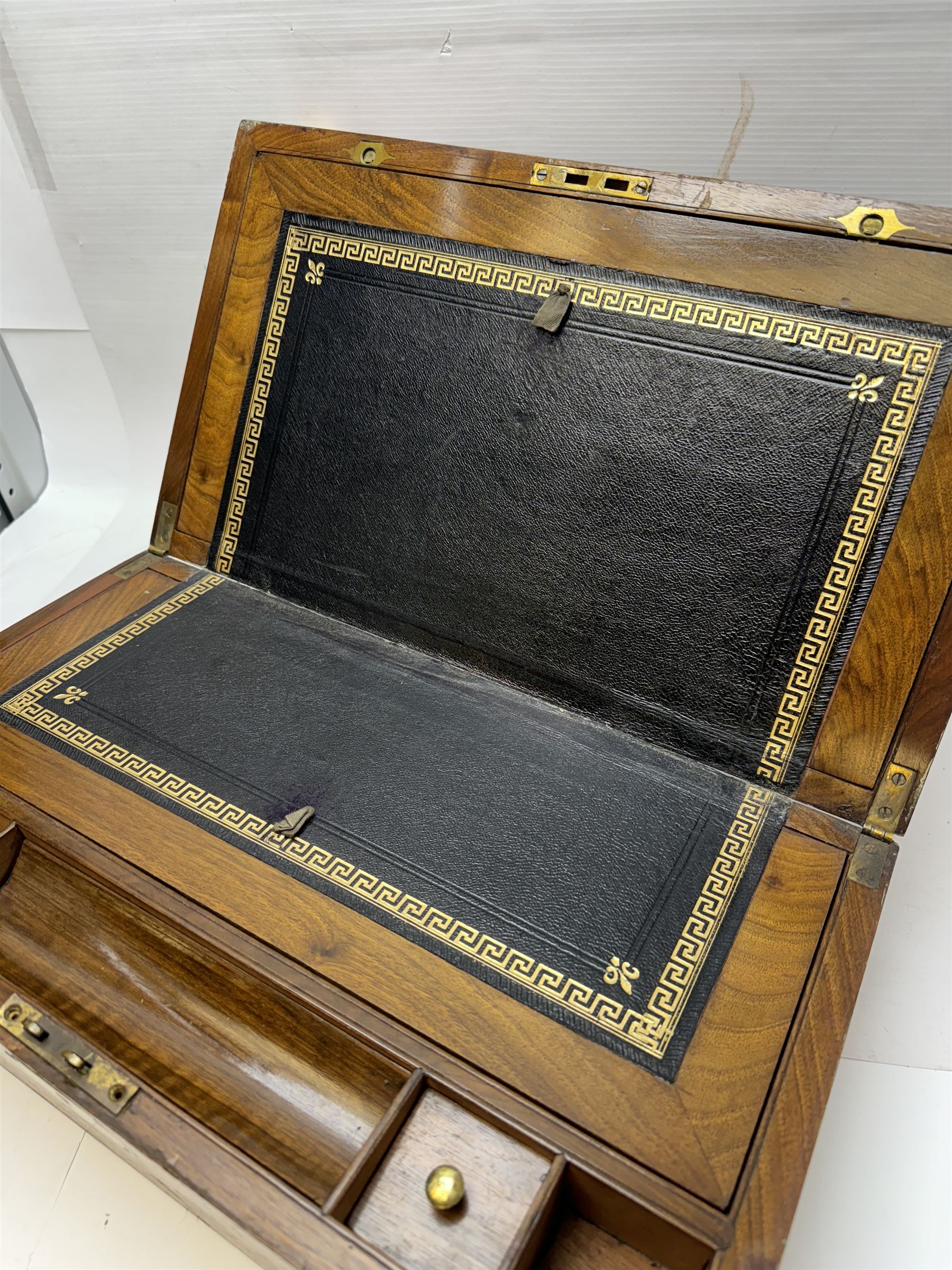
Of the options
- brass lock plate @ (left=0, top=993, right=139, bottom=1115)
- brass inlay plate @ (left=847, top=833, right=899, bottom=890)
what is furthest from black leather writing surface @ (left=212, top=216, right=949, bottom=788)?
brass lock plate @ (left=0, top=993, right=139, bottom=1115)

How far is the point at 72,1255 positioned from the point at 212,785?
0.53m

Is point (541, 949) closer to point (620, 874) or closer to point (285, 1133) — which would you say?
point (620, 874)

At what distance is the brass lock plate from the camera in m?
0.90

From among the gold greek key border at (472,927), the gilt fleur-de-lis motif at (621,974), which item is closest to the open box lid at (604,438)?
the gold greek key border at (472,927)

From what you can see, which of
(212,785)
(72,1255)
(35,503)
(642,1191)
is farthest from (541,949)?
(35,503)

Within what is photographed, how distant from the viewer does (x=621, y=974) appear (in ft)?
3.08

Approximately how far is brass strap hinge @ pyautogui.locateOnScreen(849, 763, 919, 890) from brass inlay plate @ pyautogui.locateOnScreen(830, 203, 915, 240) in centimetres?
59

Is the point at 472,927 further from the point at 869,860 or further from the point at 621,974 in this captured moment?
the point at 869,860

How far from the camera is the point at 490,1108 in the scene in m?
0.86

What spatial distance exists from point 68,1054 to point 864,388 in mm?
1090

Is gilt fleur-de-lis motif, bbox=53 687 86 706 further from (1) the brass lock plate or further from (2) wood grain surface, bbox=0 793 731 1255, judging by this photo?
(1) the brass lock plate

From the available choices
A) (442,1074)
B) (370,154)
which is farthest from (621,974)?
(370,154)

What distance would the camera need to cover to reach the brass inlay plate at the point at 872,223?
40.7 inches

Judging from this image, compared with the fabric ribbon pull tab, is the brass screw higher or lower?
higher
